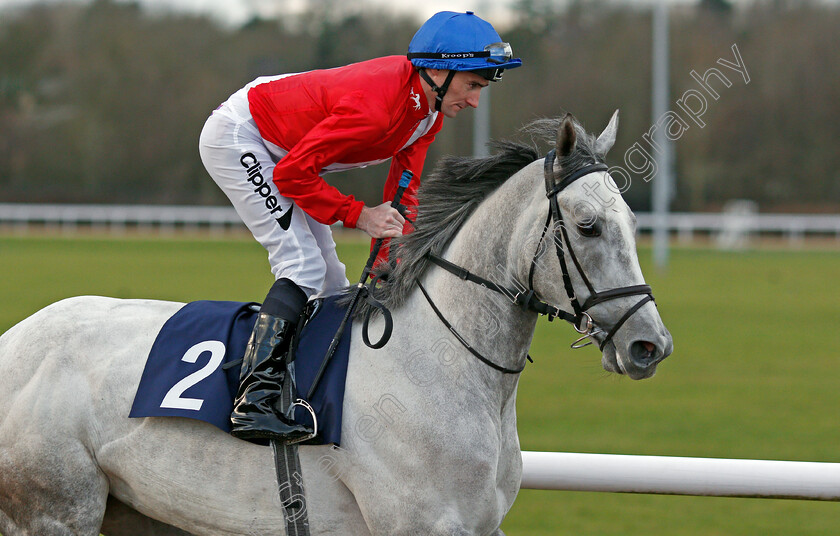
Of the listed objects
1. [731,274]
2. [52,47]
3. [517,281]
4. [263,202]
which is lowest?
[731,274]

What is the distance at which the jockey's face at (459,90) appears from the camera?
3498 mm

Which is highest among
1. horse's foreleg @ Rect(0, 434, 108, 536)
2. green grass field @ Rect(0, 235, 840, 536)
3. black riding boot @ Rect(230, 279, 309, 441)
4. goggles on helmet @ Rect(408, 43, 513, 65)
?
goggles on helmet @ Rect(408, 43, 513, 65)

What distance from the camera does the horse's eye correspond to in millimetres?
3105

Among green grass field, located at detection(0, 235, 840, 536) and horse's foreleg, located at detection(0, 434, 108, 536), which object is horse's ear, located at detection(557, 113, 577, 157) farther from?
horse's foreleg, located at detection(0, 434, 108, 536)

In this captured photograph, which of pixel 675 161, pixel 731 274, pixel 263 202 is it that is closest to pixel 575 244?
pixel 263 202

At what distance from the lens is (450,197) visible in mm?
3512

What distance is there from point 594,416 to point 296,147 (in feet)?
20.5

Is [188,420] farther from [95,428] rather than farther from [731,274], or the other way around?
[731,274]

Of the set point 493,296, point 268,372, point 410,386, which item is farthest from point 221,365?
point 493,296

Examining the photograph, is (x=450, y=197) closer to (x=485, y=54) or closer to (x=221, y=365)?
(x=485, y=54)

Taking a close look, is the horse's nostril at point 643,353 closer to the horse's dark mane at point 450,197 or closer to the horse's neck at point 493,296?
the horse's neck at point 493,296

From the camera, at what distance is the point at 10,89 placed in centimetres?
4381

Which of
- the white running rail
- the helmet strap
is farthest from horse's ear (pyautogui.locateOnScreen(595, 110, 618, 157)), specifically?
the white running rail

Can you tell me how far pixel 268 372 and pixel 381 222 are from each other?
0.64 metres
